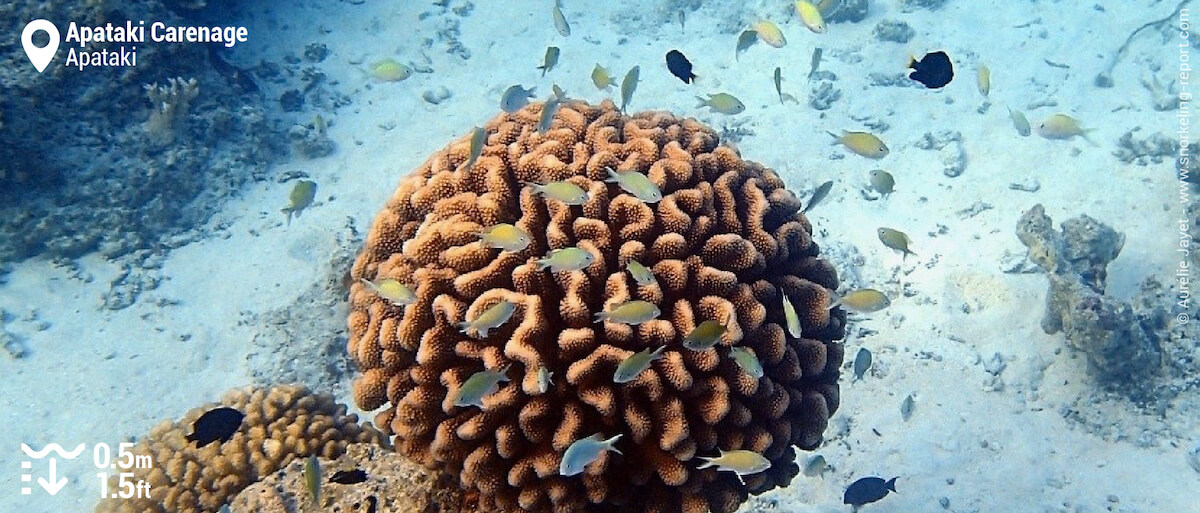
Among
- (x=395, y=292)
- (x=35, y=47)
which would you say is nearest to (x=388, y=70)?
(x=395, y=292)

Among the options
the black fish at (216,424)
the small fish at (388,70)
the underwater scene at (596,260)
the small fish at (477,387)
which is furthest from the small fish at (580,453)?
the small fish at (388,70)

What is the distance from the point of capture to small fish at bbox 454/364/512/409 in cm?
325

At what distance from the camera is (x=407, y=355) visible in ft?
12.1

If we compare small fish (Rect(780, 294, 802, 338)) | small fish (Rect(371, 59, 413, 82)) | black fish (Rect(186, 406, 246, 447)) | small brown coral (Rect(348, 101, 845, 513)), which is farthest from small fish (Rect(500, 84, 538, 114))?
small fish (Rect(371, 59, 413, 82))

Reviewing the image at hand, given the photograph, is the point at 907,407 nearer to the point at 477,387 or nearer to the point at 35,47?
the point at 477,387

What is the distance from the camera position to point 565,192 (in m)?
3.71

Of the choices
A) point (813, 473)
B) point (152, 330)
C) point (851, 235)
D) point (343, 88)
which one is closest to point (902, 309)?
point (851, 235)

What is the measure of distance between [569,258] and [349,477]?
5.76ft

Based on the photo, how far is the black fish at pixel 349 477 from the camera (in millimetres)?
3793

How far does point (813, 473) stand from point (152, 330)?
787cm

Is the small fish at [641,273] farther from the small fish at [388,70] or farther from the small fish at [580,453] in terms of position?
the small fish at [388,70]

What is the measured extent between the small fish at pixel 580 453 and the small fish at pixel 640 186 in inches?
50.8

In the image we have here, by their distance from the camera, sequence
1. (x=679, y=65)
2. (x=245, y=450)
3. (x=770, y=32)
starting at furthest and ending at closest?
1. (x=770, y=32)
2. (x=679, y=65)
3. (x=245, y=450)

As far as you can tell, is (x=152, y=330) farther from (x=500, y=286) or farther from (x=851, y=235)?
(x=851, y=235)
